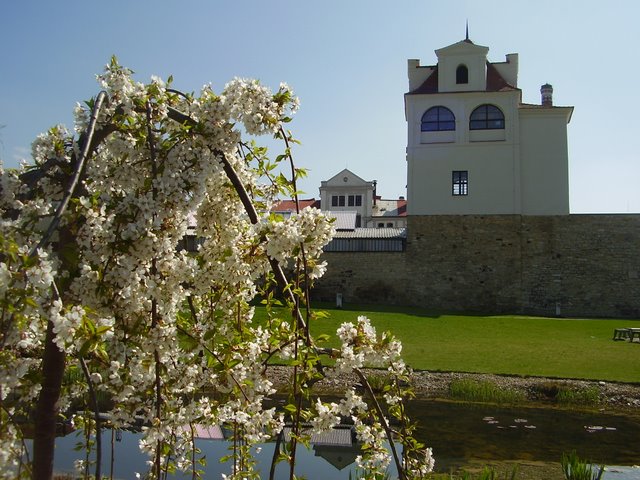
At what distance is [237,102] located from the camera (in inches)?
76.1

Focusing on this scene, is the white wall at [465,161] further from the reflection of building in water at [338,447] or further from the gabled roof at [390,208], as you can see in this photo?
the gabled roof at [390,208]

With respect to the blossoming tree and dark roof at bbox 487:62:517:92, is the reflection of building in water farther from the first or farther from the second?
dark roof at bbox 487:62:517:92

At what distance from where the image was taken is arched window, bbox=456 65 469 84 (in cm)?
2298

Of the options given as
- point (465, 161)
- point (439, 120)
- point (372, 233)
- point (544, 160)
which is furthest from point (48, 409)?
point (544, 160)

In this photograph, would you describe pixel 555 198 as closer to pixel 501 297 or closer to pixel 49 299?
pixel 501 297

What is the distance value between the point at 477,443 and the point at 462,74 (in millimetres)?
18989

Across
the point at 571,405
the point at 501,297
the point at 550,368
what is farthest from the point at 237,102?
the point at 501,297

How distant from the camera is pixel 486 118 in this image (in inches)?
896

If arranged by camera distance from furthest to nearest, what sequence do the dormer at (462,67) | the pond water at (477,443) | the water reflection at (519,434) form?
the dormer at (462,67) → the water reflection at (519,434) → the pond water at (477,443)

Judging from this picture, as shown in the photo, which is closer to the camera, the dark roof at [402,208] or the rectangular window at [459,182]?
the rectangular window at [459,182]

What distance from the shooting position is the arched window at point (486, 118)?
22656mm

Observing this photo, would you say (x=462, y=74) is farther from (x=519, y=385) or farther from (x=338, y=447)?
(x=338, y=447)

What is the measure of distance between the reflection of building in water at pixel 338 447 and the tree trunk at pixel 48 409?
3847mm

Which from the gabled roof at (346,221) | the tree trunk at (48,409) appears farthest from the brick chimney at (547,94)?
the tree trunk at (48,409)
